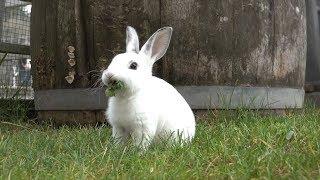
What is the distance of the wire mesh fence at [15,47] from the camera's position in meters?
4.69

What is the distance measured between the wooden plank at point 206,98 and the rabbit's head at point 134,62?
2.92ft

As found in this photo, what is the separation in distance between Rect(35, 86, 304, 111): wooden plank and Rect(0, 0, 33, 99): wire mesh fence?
2.48ft

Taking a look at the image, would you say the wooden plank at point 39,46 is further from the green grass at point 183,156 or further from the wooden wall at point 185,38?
the green grass at point 183,156

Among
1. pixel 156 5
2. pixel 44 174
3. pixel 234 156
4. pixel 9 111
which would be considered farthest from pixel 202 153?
pixel 9 111

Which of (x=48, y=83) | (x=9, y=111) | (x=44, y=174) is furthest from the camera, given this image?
(x=9, y=111)

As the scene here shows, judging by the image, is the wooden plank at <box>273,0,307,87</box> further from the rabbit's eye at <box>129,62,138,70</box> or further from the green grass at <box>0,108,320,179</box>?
the rabbit's eye at <box>129,62,138,70</box>

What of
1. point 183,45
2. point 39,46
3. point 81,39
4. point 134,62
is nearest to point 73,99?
point 81,39

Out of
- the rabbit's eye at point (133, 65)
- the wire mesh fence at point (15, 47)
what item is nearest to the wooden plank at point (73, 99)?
the wire mesh fence at point (15, 47)

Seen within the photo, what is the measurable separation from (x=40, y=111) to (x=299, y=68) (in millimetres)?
1978

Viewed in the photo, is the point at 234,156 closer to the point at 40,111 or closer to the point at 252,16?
the point at 252,16

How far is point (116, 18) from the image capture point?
147 inches

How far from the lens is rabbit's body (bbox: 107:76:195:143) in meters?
2.59

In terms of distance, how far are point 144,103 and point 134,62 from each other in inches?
7.9

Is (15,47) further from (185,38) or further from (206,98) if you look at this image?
(206,98)
